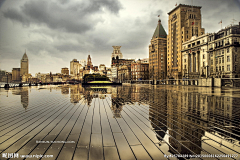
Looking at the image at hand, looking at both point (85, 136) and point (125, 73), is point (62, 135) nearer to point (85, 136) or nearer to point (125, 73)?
point (85, 136)

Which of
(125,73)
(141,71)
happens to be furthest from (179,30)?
(125,73)

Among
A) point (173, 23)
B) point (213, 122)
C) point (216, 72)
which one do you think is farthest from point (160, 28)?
point (213, 122)

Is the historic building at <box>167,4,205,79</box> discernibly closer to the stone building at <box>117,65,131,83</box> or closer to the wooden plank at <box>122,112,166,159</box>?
the stone building at <box>117,65,131,83</box>

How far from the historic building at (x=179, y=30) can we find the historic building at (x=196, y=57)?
11002 millimetres

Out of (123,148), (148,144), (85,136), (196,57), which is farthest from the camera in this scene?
(196,57)

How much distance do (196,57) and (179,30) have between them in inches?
1110

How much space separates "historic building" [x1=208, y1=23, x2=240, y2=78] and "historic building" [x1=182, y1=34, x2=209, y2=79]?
329cm

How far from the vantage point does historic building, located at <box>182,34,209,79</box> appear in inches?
2753

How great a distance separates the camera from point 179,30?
96.2 meters

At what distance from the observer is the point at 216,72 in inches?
2498

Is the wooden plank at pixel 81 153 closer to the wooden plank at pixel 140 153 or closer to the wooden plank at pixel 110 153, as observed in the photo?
the wooden plank at pixel 110 153

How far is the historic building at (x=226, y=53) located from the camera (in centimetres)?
5703

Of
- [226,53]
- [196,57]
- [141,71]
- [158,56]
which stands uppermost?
[158,56]

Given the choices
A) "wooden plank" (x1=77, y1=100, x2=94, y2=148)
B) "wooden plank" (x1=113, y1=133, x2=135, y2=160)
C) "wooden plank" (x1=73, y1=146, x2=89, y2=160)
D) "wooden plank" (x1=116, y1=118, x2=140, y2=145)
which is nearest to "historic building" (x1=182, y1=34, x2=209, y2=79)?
"wooden plank" (x1=116, y1=118, x2=140, y2=145)
